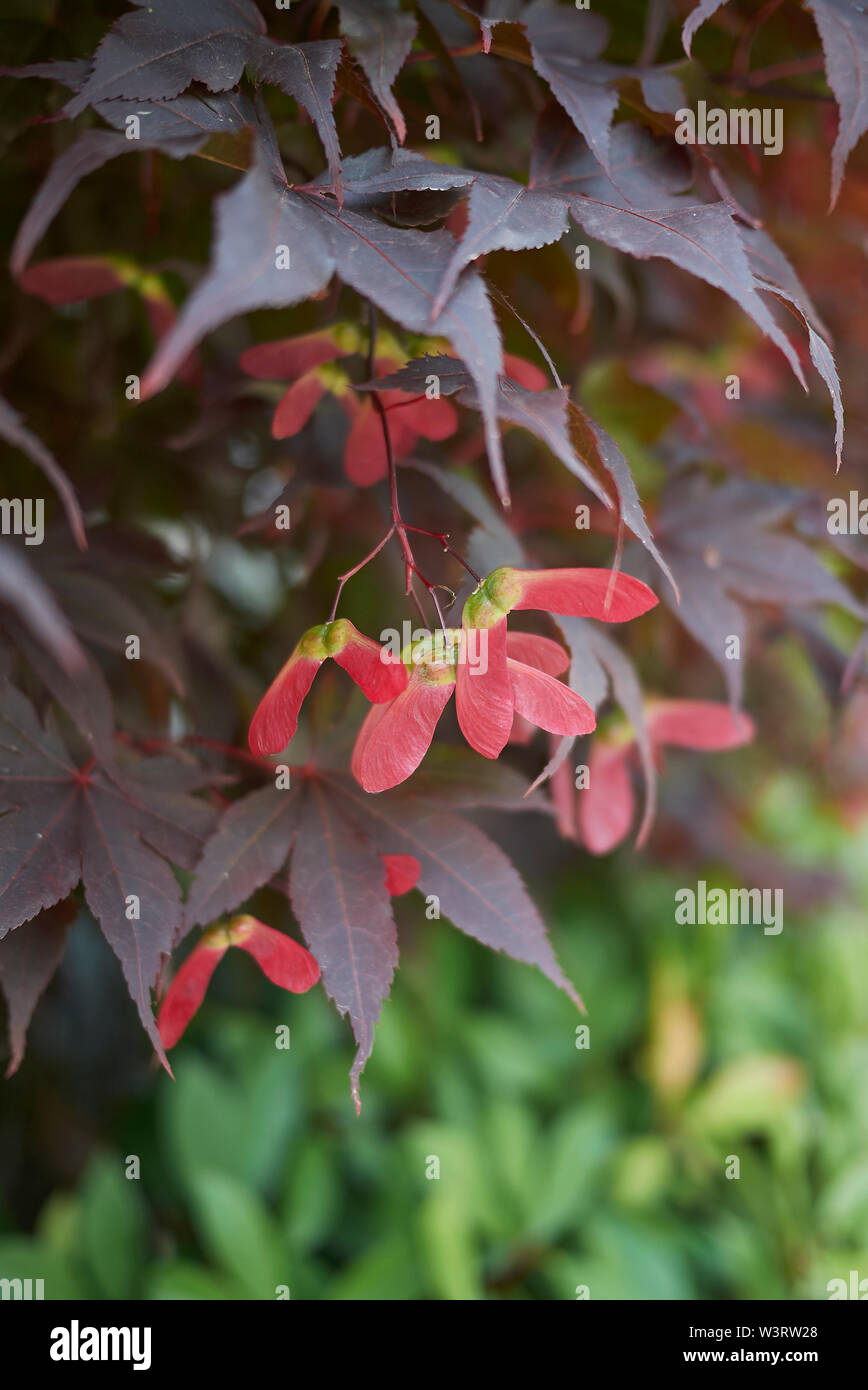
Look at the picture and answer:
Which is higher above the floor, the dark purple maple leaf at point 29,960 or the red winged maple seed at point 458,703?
the red winged maple seed at point 458,703

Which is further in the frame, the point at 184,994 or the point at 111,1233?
the point at 111,1233

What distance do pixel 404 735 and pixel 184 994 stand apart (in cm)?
19

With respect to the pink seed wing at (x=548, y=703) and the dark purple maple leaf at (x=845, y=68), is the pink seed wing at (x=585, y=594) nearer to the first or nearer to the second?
the pink seed wing at (x=548, y=703)

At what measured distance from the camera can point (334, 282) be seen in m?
0.51

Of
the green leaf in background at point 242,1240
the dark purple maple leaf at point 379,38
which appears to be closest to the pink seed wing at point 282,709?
the dark purple maple leaf at point 379,38

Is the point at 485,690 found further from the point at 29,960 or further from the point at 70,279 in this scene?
the point at 70,279

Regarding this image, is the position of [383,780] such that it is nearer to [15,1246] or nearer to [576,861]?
[15,1246]

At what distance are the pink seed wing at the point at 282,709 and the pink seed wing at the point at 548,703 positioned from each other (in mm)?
94

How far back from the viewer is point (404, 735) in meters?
0.40

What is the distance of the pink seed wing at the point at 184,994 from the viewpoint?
0.47 m

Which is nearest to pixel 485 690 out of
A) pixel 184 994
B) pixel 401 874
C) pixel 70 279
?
pixel 401 874

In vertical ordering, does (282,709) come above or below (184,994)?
above

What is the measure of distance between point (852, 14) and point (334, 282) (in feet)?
0.90

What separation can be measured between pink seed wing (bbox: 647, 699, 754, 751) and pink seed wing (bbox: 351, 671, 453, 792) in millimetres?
282
